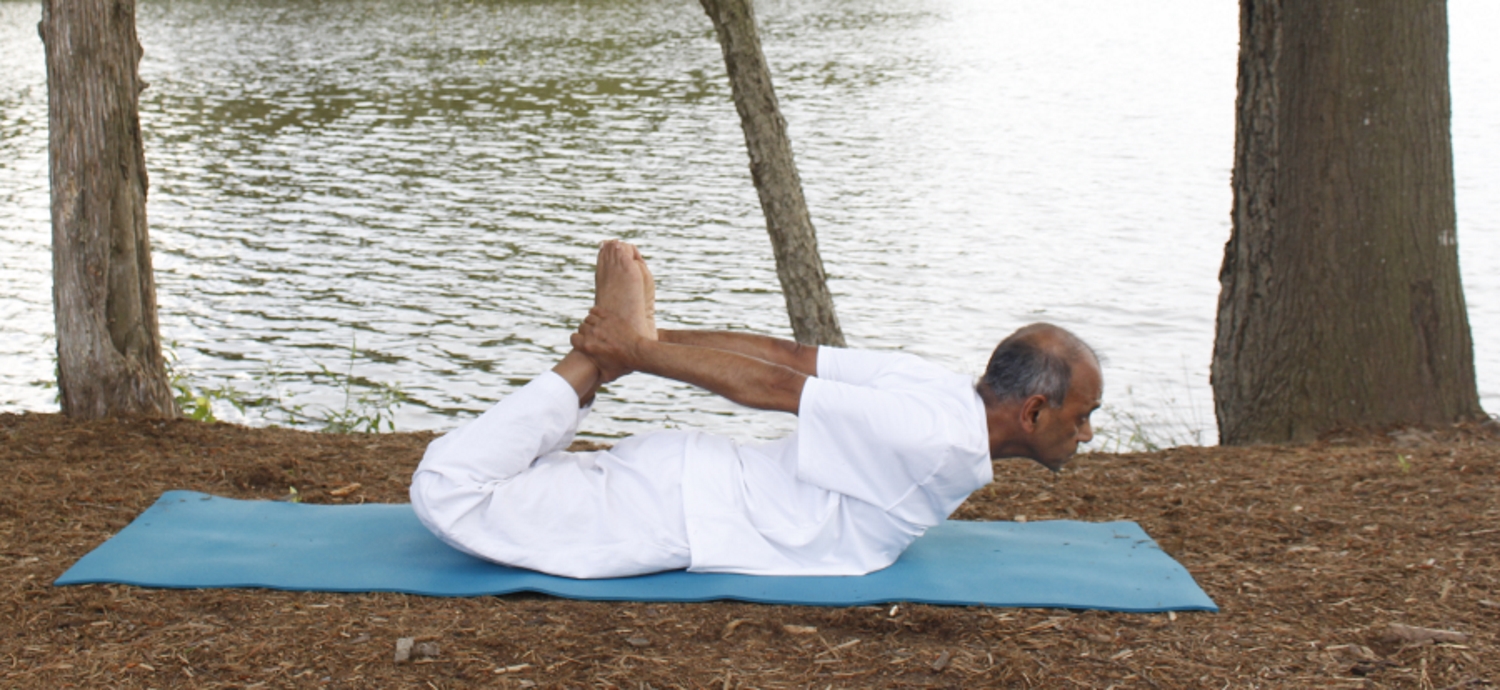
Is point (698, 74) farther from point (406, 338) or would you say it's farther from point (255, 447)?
point (255, 447)

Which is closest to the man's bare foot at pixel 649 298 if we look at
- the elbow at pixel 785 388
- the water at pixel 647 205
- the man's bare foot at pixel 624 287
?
the man's bare foot at pixel 624 287

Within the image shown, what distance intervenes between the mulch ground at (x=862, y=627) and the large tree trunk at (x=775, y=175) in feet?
7.89

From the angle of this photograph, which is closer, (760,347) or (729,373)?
(729,373)

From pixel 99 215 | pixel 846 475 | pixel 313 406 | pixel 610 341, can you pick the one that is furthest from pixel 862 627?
pixel 313 406

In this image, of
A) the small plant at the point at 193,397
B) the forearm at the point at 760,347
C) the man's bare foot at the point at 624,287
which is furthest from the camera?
the small plant at the point at 193,397

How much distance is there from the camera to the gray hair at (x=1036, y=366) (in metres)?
3.46

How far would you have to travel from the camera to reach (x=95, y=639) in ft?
10.6

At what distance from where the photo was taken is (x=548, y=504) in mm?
3639

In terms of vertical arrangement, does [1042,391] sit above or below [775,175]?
below

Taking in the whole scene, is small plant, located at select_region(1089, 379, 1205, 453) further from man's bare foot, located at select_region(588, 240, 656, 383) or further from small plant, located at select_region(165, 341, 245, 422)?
small plant, located at select_region(165, 341, 245, 422)

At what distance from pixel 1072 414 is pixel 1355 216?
8.44 ft

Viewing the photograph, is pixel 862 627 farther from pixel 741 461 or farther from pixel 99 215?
pixel 99 215

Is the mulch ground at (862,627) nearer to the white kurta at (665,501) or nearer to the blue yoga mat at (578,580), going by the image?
the blue yoga mat at (578,580)

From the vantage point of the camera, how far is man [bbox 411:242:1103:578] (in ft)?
11.3
